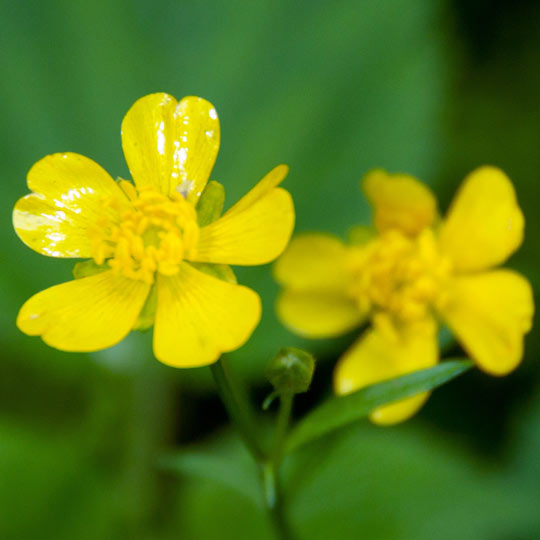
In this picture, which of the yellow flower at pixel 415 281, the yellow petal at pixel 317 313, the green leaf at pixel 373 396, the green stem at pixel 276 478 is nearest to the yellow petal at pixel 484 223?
the yellow flower at pixel 415 281

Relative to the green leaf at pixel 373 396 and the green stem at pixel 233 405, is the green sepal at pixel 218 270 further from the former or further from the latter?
the green leaf at pixel 373 396

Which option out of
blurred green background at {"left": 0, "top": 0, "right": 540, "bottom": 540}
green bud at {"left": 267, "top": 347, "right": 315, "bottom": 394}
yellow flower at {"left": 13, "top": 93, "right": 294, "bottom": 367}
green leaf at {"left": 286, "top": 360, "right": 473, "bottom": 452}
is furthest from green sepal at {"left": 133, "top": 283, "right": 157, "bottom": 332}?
blurred green background at {"left": 0, "top": 0, "right": 540, "bottom": 540}

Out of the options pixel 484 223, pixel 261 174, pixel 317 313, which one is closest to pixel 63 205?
pixel 317 313

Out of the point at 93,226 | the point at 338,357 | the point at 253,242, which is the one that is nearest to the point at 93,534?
the point at 338,357

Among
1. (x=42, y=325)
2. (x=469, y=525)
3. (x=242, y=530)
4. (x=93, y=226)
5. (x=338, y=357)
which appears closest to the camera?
(x=42, y=325)

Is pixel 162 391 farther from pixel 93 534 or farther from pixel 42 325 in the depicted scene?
pixel 42 325

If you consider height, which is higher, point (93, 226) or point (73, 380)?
point (93, 226)

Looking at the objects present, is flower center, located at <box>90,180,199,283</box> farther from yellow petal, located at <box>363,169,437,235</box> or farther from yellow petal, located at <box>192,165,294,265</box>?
yellow petal, located at <box>363,169,437,235</box>
